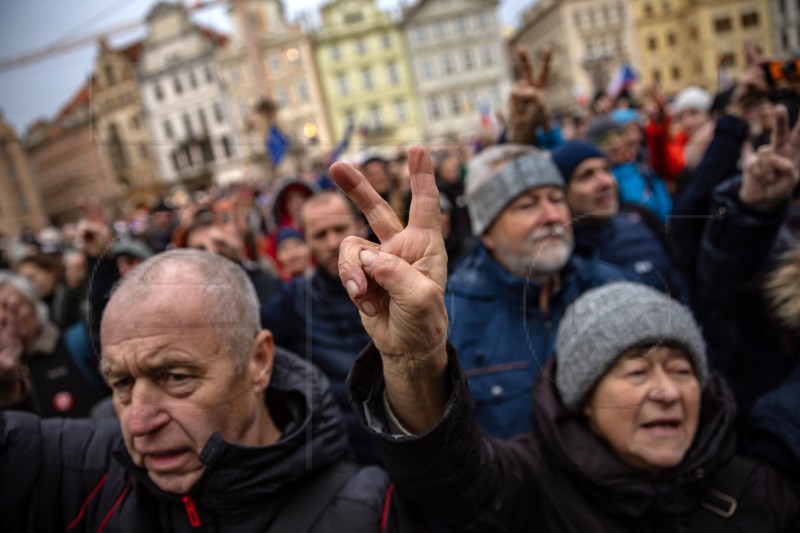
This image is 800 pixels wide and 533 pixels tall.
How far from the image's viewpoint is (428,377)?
1.05 meters

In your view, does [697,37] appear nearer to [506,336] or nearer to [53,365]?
[506,336]

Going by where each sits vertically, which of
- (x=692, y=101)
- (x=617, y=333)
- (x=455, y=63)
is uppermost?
(x=455, y=63)

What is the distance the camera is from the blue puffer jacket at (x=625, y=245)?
→ 88.2 inches

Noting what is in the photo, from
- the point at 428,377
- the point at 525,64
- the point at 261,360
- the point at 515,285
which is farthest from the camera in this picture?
the point at 525,64

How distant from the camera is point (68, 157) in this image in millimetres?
1457

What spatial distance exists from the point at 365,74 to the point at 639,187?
2.95 m

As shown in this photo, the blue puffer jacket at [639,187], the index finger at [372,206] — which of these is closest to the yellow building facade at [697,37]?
the blue puffer jacket at [639,187]

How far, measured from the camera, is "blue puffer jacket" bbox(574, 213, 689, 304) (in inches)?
88.2

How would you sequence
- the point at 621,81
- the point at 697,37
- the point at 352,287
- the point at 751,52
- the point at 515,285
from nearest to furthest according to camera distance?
the point at 352,287, the point at 515,285, the point at 751,52, the point at 697,37, the point at 621,81

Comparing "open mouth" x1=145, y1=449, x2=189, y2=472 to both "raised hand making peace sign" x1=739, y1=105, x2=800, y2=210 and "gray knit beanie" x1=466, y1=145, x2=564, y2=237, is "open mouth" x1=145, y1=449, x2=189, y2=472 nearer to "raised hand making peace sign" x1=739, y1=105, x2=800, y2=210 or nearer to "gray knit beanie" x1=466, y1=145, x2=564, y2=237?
"gray knit beanie" x1=466, y1=145, x2=564, y2=237

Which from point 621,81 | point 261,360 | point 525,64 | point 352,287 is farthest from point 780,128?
point 621,81

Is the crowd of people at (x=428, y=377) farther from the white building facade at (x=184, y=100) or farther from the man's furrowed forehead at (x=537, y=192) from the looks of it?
the white building facade at (x=184, y=100)

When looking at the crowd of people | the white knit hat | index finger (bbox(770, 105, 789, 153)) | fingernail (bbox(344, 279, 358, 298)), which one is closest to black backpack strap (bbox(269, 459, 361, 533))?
the crowd of people

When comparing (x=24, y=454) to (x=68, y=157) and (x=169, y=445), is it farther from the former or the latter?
(x=68, y=157)
